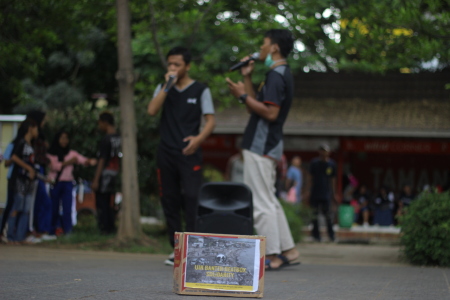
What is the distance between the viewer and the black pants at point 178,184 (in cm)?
736

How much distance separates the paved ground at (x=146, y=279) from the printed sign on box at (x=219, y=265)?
0.12 m

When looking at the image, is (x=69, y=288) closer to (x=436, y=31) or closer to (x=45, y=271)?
(x=45, y=271)

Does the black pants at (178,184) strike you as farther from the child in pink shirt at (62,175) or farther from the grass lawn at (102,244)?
the child in pink shirt at (62,175)

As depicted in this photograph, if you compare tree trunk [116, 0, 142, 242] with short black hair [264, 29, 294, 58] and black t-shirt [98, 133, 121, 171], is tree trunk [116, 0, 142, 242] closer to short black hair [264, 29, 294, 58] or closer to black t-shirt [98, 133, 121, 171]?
black t-shirt [98, 133, 121, 171]

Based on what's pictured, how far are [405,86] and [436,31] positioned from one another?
1766 centimetres

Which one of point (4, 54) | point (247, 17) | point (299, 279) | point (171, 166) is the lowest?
point (299, 279)

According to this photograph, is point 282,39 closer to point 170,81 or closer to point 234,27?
point 170,81

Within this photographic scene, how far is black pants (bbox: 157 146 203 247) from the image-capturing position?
7.36 metres

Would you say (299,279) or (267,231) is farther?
(267,231)

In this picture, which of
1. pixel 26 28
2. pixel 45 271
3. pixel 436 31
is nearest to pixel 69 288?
pixel 45 271

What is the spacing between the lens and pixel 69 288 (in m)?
5.02

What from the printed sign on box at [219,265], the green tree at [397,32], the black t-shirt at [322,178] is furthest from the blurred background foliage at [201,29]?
the printed sign on box at [219,265]

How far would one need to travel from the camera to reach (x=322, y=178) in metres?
15.3

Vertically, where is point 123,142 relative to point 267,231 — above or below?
above
